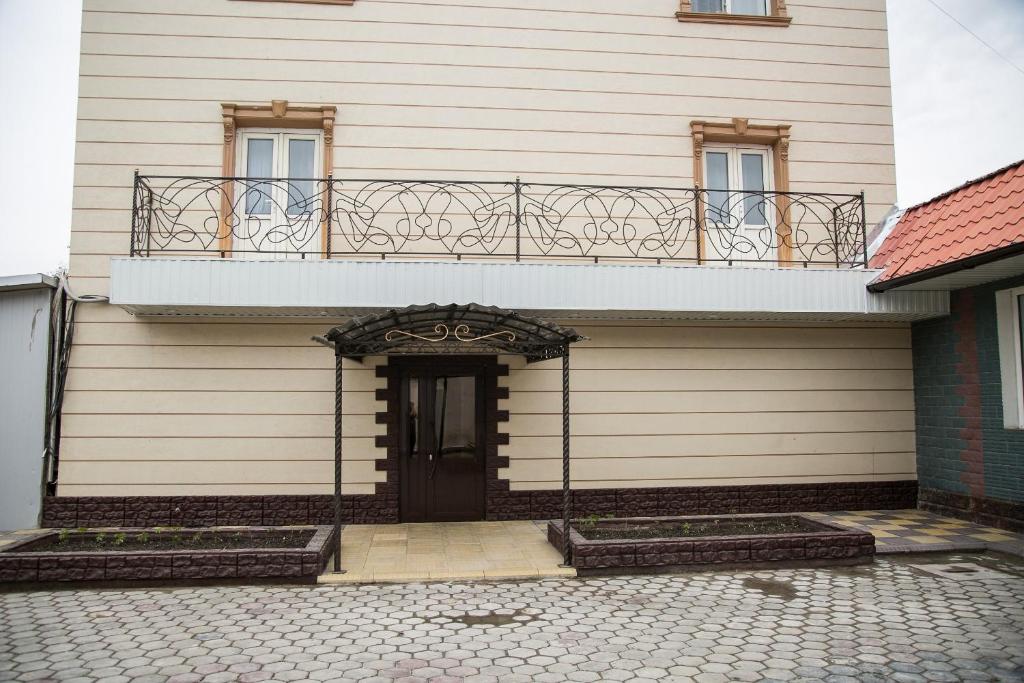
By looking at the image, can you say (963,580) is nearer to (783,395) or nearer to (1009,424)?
(1009,424)

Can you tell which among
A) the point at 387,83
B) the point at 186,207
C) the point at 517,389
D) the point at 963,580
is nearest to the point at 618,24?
the point at 387,83

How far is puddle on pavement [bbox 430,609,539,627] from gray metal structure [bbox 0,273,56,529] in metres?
5.38

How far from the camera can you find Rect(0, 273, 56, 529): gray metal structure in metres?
A: 7.70

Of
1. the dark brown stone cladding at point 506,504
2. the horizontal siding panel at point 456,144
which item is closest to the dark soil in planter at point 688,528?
the dark brown stone cladding at point 506,504

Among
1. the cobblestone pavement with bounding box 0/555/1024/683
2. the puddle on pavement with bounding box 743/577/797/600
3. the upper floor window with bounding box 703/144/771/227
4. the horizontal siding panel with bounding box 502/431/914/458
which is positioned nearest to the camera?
the cobblestone pavement with bounding box 0/555/1024/683

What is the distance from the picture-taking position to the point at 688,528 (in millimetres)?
6961

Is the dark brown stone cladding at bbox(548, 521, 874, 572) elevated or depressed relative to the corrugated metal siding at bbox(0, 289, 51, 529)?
depressed

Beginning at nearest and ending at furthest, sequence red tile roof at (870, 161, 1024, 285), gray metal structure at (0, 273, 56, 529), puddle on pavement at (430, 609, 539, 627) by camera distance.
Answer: puddle on pavement at (430, 609, 539, 627) → red tile roof at (870, 161, 1024, 285) → gray metal structure at (0, 273, 56, 529)

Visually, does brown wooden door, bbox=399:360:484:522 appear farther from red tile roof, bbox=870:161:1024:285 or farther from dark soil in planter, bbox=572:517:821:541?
red tile roof, bbox=870:161:1024:285

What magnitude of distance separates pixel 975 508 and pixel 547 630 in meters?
6.02

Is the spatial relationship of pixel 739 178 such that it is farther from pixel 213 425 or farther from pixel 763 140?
pixel 213 425

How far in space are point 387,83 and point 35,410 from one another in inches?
213

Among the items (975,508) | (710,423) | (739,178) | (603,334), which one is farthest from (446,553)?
(975,508)

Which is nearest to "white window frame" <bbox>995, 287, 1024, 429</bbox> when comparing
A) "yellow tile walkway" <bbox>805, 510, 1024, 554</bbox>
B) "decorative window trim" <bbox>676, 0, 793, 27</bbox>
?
"yellow tile walkway" <bbox>805, 510, 1024, 554</bbox>
